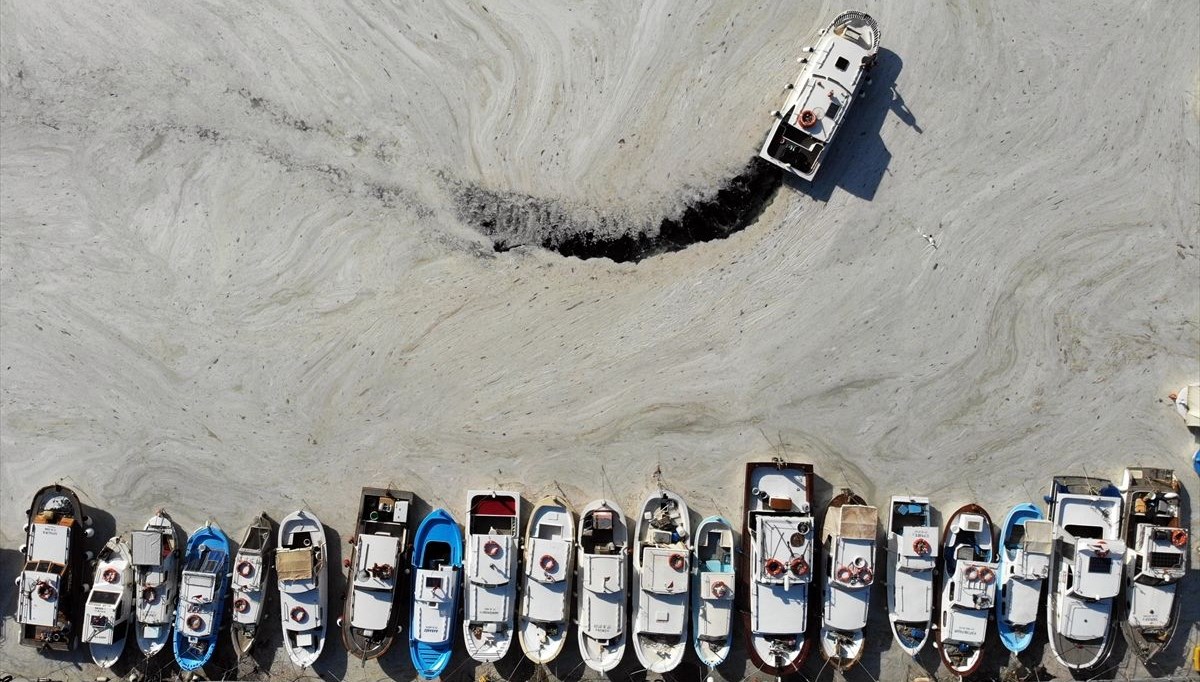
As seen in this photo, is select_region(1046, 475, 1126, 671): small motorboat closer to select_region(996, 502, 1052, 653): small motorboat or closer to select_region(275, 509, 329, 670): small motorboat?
select_region(996, 502, 1052, 653): small motorboat

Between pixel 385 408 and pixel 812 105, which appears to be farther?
pixel 385 408

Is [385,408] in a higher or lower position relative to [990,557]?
lower

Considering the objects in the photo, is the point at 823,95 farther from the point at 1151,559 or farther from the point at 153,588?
the point at 153,588

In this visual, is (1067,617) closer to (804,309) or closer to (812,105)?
(804,309)

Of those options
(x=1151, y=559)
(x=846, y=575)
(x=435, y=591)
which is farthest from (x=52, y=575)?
(x=1151, y=559)

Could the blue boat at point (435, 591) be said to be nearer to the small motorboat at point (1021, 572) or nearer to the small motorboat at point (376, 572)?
the small motorboat at point (376, 572)

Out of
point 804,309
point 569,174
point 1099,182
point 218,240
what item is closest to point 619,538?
point 804,309
